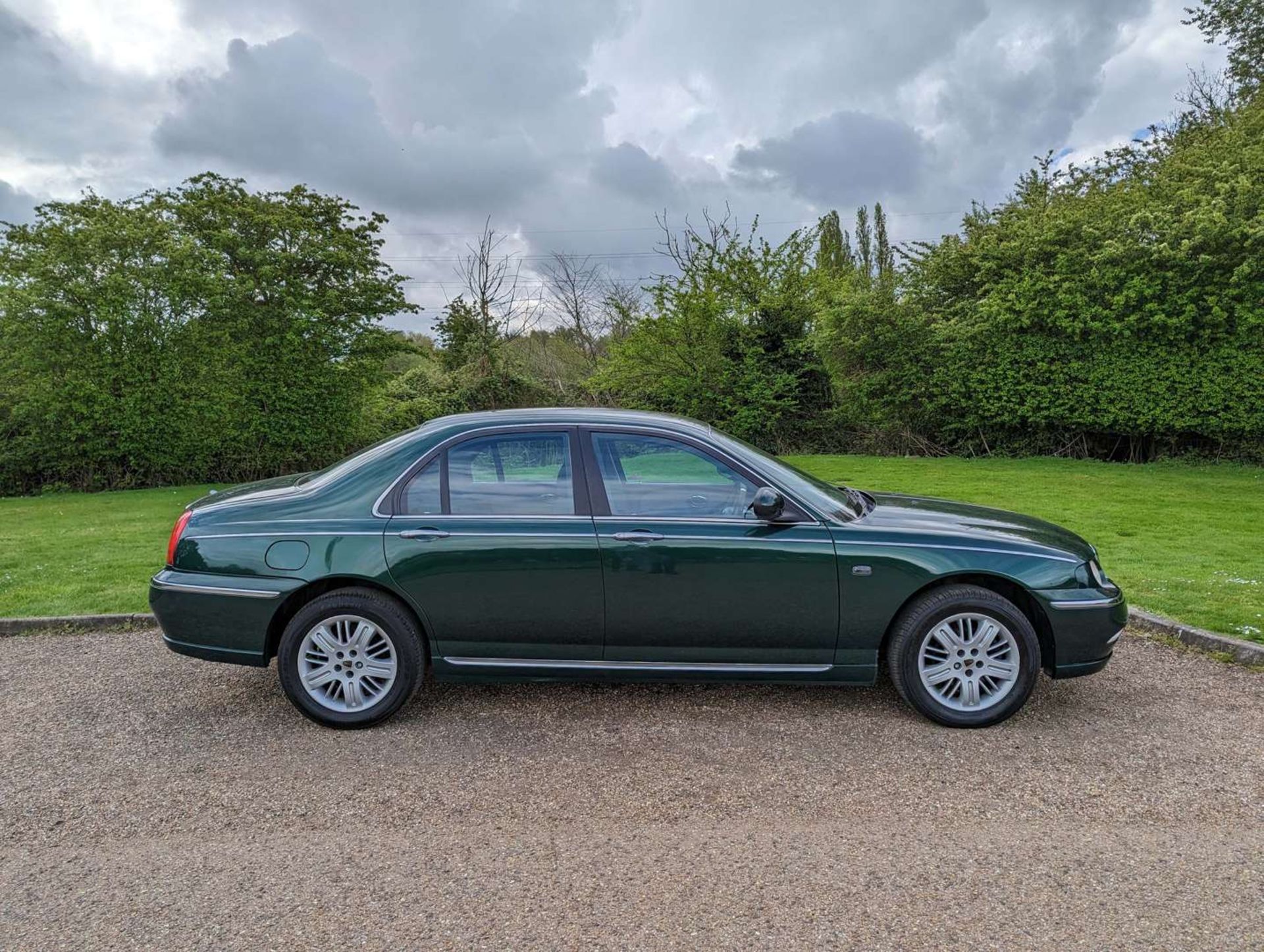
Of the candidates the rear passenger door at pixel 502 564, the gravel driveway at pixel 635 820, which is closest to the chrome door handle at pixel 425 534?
the rear passenger door at pixel 502 564

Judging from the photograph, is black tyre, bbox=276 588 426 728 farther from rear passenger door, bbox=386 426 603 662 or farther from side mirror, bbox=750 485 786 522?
side mirror, bbox=750 485 786 522

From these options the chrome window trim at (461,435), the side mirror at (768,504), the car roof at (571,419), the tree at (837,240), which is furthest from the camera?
the tree at (837,240)

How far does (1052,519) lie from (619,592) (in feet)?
24.6

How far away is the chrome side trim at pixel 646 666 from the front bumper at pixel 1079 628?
113 centimetres

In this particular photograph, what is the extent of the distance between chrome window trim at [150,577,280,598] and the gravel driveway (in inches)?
27.5

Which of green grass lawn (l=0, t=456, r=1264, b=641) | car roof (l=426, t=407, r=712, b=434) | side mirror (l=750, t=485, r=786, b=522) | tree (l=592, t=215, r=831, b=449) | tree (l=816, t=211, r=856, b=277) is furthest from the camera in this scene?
tree (l=816, t=211, r=856, b=277)

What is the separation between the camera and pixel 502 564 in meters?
3.66

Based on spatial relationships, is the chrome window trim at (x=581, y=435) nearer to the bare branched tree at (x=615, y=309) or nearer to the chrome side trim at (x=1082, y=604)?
the chrome side trim at (x=1082, y=604)

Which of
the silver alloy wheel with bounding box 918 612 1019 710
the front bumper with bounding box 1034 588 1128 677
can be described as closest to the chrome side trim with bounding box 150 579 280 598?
the silver alloy wheel with bounding box 918 612 1019 710

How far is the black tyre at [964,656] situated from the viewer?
3627 millimetres

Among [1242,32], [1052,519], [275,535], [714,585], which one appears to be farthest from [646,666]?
[1242,32]

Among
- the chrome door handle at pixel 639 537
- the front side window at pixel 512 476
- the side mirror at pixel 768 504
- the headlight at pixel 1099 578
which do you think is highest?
the front side window at pixel 512 476

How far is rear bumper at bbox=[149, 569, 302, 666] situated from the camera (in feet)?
12.2

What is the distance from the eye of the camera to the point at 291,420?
17688 mm
